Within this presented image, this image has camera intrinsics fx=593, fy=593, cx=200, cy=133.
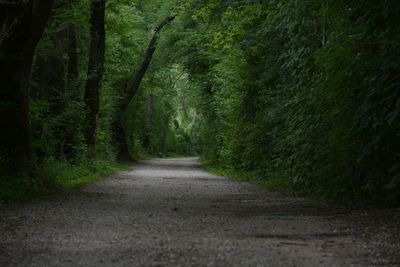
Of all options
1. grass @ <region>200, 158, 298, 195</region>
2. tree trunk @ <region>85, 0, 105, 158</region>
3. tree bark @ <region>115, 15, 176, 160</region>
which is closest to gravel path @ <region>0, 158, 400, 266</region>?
grass @ <region>200, 158, 298, 195</region>

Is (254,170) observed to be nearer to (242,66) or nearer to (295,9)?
(242,66)

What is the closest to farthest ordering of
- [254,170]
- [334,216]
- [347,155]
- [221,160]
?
[334,216], [347,155], [254,170], [221,160]

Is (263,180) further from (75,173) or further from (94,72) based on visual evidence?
(94,72)

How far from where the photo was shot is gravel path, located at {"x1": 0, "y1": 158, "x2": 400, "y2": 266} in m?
6.28

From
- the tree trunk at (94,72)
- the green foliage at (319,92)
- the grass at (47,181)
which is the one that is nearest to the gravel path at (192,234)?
the grass at (47,181)

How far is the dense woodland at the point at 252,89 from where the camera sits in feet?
34.4

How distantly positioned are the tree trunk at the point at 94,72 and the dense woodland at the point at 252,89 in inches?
2.7

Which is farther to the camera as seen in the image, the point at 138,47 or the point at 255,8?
→ the point at 138,47

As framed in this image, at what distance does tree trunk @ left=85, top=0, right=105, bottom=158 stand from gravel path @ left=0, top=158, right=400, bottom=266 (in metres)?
11.7

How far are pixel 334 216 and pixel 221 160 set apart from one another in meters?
21.9

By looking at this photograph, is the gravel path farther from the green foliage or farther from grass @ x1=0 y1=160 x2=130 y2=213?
the green foliage

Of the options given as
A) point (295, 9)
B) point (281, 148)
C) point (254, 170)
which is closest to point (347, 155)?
point (295, 9)

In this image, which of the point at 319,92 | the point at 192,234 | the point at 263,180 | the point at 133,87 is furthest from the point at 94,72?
the point at 192,234

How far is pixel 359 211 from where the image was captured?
10406 millimetres
